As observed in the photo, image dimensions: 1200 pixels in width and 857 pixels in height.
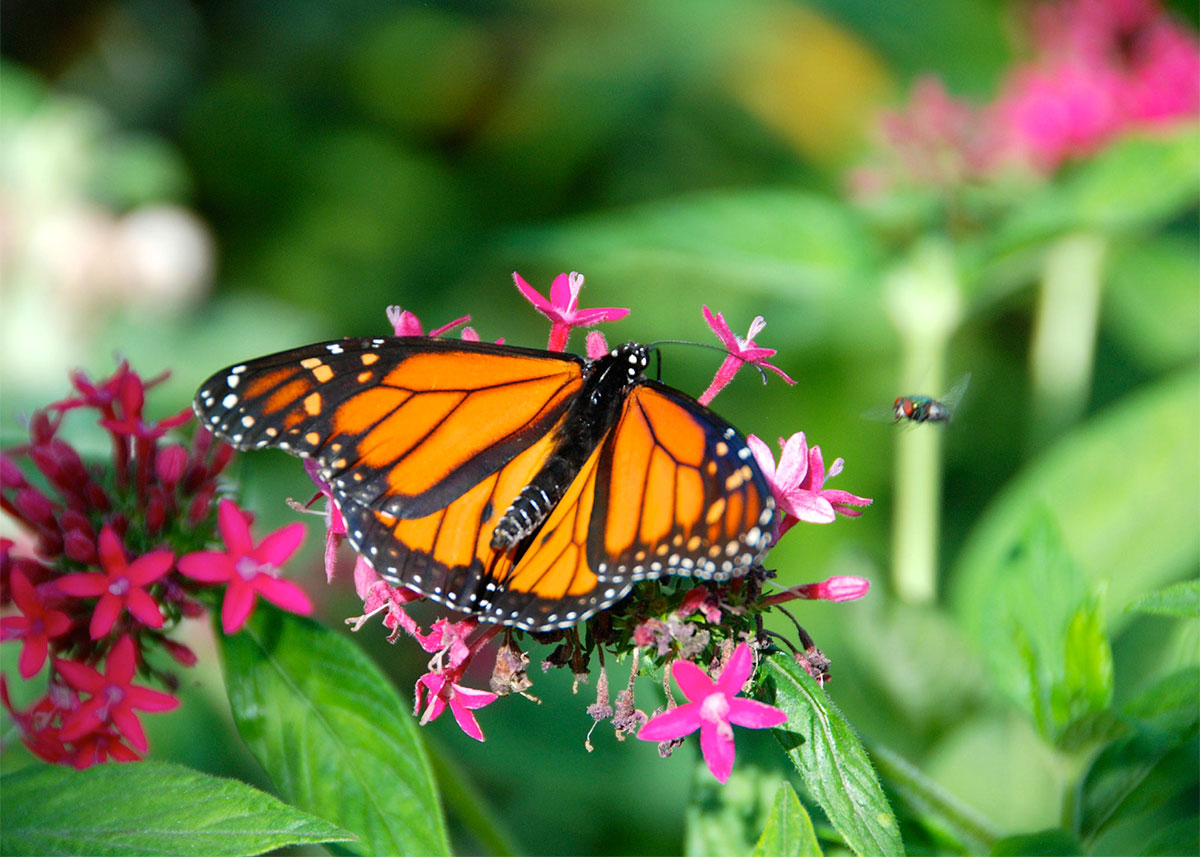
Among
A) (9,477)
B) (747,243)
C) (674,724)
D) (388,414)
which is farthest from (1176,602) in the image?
(9,477)

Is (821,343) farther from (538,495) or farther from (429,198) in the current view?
(538,495)

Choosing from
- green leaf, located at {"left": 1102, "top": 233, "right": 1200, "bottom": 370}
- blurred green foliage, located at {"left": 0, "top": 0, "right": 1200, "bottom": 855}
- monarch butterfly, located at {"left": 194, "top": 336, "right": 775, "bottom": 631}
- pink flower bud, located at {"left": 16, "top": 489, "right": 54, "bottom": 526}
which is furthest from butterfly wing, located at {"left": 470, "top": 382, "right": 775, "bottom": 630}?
green leaf, located at {"left": 1102, "top": 233, "right": 1200, "bottom": 370}

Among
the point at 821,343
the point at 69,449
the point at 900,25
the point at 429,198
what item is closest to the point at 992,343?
the point at 821,343

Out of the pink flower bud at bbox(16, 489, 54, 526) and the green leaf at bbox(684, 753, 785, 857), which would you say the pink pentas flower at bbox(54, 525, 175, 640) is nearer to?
the pink flower bud at bbox(16, 489, 54, 526)

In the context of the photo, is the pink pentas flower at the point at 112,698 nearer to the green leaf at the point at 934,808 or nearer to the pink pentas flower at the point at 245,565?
the pink pentas flower at the point at 245,565

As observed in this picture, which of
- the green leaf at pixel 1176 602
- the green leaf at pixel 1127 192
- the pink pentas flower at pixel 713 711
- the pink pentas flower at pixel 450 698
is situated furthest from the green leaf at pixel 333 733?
the green leaf at pixel 1127 192

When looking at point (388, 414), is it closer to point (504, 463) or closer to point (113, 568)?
point (504, 463)
